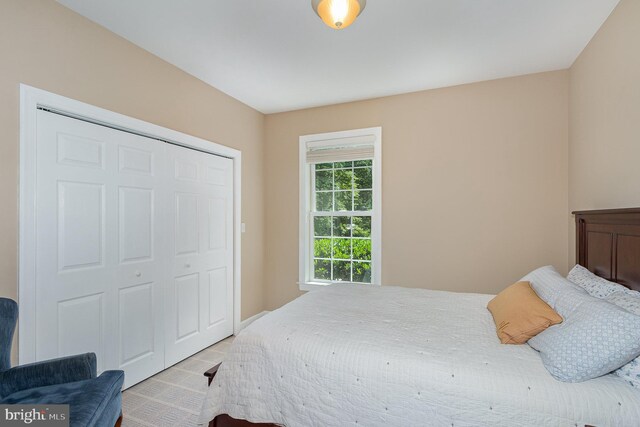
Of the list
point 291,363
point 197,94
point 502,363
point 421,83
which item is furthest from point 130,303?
point 421,83

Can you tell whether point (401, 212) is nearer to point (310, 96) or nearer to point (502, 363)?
point (310, 96)

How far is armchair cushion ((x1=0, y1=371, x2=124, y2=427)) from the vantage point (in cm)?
131

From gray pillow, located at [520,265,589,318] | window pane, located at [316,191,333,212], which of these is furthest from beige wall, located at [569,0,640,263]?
window pane, located at [316,191,333,212]

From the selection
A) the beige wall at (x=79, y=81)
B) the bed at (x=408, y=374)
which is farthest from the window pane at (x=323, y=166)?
the bed at (x=408, y=374)

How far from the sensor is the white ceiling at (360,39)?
1.99 metres

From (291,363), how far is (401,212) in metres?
2.23

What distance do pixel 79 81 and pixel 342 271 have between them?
2.94 m

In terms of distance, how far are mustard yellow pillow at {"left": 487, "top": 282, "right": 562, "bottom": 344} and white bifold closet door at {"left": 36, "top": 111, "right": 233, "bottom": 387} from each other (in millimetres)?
2521

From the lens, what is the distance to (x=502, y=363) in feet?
4.32

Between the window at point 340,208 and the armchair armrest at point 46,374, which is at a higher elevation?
the window at point 340,208

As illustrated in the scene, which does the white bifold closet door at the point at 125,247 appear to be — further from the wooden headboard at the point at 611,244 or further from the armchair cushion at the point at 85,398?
the wooden headboard at the point at 611,244

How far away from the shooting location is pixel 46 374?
59.4 inches

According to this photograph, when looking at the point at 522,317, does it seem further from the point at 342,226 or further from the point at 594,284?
the point at 342,226

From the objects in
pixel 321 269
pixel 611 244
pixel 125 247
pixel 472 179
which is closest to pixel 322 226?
pixel 321 269
